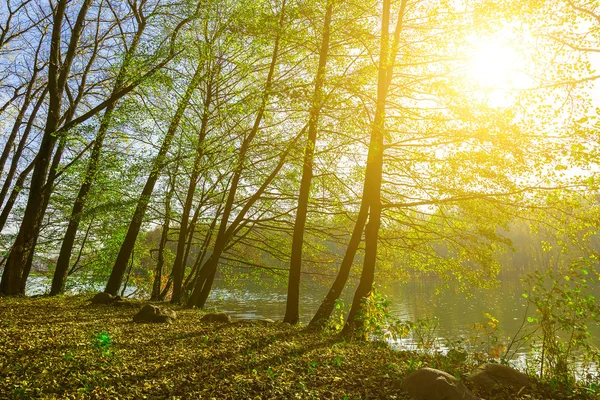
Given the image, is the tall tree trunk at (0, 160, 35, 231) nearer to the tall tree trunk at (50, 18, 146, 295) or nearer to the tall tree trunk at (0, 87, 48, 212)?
the tall tree trunk at (0, 87, 48, 212)

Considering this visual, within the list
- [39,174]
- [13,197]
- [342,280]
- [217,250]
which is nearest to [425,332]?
[342,280]

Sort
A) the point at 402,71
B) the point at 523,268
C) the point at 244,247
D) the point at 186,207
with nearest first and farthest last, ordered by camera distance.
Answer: the point at 402,71
the point at 186,207
the point at 244,247
the point at 523,268

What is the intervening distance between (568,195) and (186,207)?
10943mm

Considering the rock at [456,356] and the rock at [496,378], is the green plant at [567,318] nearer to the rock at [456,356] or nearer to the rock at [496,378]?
the rock at [496,378]

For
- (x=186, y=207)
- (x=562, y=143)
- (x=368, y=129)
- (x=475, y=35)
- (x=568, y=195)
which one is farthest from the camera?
(x=186, y=207)

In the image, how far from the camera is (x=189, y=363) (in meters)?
5.61

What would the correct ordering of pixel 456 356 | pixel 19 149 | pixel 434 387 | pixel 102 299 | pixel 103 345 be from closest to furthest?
pixel 434 387 → pixel 103 345 → pixel 456 356 → pixel 102 299 → pixel 19 149

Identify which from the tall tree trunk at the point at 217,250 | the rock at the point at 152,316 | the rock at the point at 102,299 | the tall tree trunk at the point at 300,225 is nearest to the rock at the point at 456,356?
the tall tree trunk at the point at 300,225

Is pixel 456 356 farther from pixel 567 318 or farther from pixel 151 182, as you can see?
pixel 151 182

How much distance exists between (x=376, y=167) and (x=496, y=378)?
16.6ft

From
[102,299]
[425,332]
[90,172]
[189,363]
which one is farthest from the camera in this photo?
[90,172]

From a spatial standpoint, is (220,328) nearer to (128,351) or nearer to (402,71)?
(128,351)

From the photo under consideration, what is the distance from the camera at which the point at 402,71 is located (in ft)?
33.7

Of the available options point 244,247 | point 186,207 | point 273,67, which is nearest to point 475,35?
point 273,67
